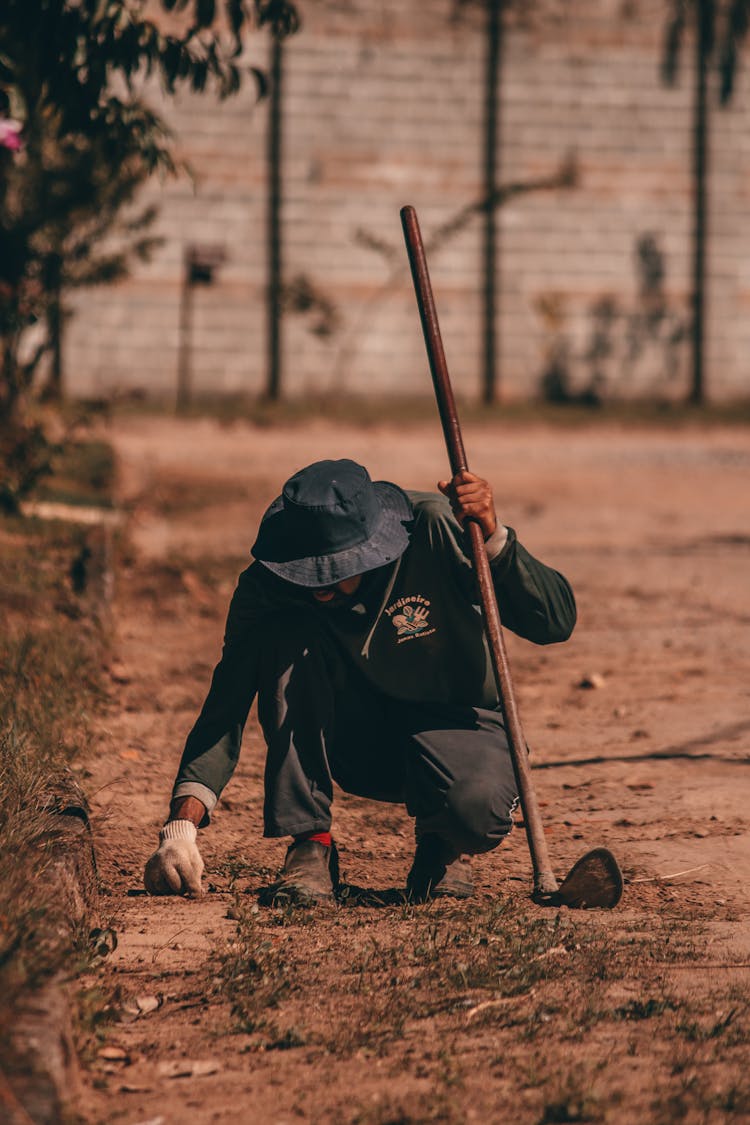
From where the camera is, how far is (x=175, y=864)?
137 inches

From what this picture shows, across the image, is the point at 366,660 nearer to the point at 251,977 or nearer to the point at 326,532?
the point at 326,532

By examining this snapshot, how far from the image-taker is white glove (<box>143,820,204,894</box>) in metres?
3.48

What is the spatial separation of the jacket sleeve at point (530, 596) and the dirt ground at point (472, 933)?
0.66 metres

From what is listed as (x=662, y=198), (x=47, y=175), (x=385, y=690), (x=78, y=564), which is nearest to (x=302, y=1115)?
(x=385, y=690)

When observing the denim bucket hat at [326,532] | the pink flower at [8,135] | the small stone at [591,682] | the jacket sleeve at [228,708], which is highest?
the pink flower at [8,135]

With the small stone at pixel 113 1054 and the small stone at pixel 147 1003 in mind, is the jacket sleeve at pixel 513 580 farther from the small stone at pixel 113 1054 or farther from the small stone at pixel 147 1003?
the small stone at pixel 113 1054

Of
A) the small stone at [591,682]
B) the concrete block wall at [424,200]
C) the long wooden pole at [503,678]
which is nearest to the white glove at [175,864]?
the long wooden pole at [503,678]

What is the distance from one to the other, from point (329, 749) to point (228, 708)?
0.99 feet

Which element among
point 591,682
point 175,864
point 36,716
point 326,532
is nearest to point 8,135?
point 36,716

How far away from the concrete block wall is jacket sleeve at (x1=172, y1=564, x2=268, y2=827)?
14.5 metres

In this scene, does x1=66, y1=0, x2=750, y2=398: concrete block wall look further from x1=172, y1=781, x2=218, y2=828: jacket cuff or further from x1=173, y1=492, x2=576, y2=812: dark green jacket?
x1=172, y1=781, x2=218, y2=828: jacket cuff

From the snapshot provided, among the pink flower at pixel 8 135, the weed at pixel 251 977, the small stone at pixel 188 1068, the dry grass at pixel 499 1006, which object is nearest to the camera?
the dry grass at pixel 499 1006

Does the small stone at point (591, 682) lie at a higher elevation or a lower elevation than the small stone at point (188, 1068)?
Answer: lower

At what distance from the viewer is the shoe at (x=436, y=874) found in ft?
12.1
